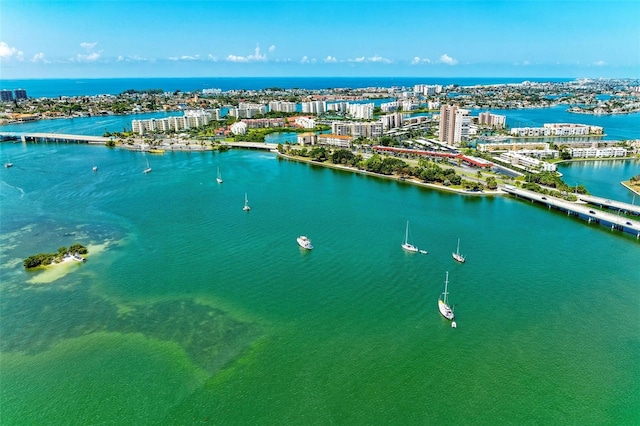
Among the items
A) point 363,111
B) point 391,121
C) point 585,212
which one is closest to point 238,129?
point 391,121

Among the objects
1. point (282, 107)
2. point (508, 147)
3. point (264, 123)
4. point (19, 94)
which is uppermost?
point (19, 94)

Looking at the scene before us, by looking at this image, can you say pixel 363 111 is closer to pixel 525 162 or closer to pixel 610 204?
pixel 525 162

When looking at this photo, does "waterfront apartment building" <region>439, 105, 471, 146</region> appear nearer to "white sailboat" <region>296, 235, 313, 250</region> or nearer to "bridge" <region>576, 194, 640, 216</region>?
"bridge" <region>576, 194, 640, 216</region>

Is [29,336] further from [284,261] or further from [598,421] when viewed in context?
[598,421]

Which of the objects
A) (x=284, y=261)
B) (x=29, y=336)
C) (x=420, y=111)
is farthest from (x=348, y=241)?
(x=420, y=111)

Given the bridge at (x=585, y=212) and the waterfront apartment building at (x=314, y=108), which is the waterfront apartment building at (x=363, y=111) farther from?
the bridge at (x=585, y=212)

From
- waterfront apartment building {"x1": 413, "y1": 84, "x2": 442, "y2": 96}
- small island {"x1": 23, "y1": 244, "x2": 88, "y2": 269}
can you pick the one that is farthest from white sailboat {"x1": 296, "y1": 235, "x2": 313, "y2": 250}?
waterfront apartment building {"x1": 413, "y1": 84, "x2": 442, "y2": 96}
